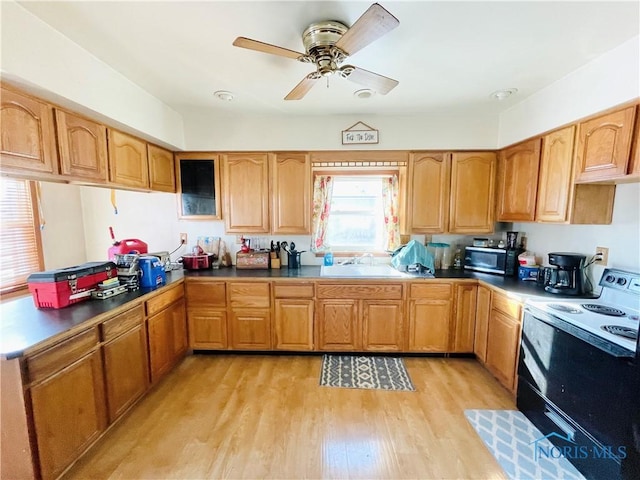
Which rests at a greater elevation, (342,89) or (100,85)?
(342,89)

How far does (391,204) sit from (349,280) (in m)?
1.11

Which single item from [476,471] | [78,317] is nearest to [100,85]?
[78,317]

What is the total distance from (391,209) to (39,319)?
120 inches

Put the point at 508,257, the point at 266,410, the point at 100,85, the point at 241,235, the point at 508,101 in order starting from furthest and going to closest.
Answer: the point at 241,235 → the point at 508,257 → the point at 508,101 → the point at 266,410 → the point at 100,85

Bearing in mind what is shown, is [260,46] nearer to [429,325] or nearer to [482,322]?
[429,325]

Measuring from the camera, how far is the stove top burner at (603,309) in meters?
1.69

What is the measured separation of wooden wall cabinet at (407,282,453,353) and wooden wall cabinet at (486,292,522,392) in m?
0.36

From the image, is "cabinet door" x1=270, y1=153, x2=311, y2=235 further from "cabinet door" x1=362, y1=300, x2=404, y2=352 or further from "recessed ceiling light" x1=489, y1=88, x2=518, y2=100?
"recessed ceiling light" x1=489, y1=88, x2=518, y2=100

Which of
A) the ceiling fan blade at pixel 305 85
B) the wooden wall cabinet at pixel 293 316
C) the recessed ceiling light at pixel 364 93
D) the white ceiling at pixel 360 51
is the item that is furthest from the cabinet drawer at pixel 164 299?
the recessed ceiling light at pixel 364 93

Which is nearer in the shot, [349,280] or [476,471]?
[476,471]

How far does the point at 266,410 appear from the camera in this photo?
6.73 ft

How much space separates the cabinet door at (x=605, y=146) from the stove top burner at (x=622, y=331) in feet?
2.90

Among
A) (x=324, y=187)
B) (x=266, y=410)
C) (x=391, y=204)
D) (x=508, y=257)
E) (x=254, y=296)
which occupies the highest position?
(x=324, y=187)

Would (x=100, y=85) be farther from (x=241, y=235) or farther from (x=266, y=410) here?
(x=266, y=410)
